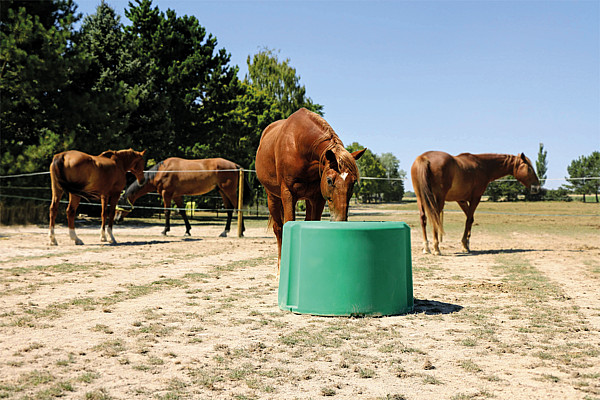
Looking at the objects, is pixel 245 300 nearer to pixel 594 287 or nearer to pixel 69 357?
pixel 69 357

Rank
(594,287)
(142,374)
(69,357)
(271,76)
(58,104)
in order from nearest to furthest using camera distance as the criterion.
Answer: (142,374), (69,357), (594,287), (58,104), (271,76)

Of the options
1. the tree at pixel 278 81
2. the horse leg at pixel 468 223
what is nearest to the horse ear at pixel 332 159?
the horse leg at pixel 468 223

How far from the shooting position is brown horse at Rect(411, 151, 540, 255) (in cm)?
998

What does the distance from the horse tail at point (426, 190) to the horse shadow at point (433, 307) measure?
186 inches

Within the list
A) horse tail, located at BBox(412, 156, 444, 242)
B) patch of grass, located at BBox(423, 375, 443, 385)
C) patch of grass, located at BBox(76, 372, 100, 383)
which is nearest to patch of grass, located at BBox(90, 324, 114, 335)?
patch of grass, located at BBox(76, 372, 100, 383)

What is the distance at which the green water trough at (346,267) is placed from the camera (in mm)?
4328

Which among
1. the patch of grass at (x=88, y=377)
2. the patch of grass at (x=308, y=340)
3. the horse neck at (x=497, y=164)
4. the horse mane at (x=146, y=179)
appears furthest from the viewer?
the horse mane at (x=146, y=179)

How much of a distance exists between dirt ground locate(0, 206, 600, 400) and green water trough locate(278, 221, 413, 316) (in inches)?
5.5

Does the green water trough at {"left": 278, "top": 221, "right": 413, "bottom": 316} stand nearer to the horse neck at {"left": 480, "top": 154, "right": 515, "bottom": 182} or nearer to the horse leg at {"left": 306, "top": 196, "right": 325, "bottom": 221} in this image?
the horse leg at {"left": 306, "top": 196, "right": 325, "bottom": 221}

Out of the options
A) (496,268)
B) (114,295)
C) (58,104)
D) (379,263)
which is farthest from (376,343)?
(58,104)

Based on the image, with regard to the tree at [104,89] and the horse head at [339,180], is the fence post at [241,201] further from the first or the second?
the horse head at [339,180]

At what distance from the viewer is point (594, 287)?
6238 millimetres

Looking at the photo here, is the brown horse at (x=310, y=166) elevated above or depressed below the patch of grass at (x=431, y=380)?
above

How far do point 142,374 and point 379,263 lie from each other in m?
2.29
